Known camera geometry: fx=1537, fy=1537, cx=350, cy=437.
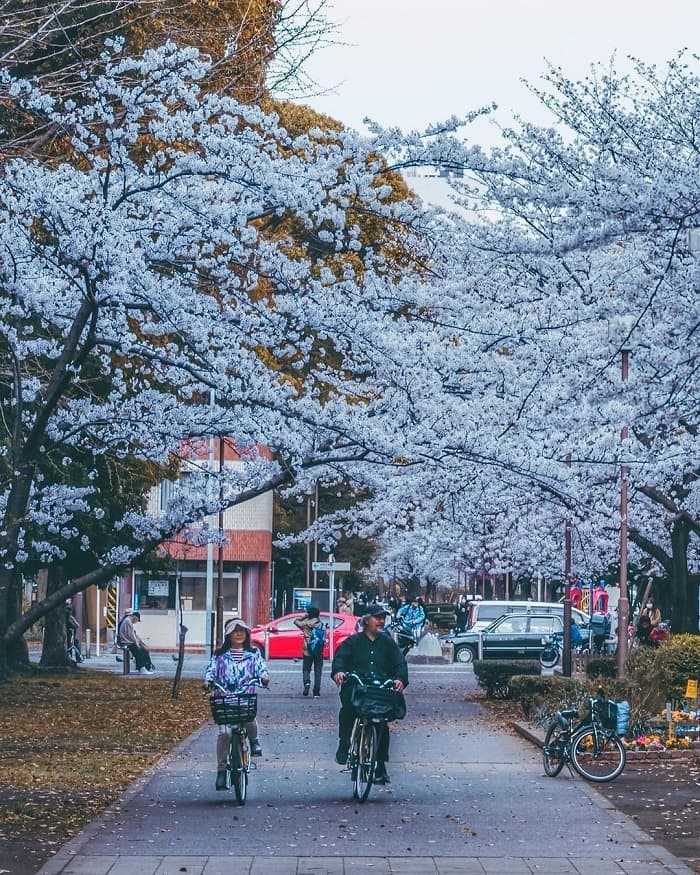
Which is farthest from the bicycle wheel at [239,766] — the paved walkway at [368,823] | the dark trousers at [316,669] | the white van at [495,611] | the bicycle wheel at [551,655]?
the white van at [495,611]

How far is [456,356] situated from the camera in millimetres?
16172

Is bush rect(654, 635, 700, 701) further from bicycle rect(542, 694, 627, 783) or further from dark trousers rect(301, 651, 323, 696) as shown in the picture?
dark trousers rect(301, 651, 323, 696)

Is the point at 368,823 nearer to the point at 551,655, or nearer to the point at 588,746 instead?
the point at 588,746

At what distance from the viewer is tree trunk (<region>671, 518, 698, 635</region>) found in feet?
90.6

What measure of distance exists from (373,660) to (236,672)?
1.36 m

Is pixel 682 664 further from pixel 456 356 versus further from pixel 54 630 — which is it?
pixel 54 630

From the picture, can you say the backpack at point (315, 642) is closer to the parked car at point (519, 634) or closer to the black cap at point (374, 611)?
the parked car at point (519, 634)

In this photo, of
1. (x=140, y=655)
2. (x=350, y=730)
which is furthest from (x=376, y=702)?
(x=140, y=655)

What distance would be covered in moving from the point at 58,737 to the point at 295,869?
10.2m

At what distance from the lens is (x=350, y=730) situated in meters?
13.7

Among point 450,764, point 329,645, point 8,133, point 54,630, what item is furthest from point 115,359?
point 329,645

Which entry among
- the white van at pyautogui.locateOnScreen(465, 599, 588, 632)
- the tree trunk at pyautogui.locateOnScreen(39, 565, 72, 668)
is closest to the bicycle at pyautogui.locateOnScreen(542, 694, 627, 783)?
the tree trunk at pyautogui.locateOnScreen(39, 565, 72, 668)

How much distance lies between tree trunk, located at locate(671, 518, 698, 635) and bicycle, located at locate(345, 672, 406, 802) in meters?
13.6

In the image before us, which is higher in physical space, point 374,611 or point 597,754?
point 374,611
